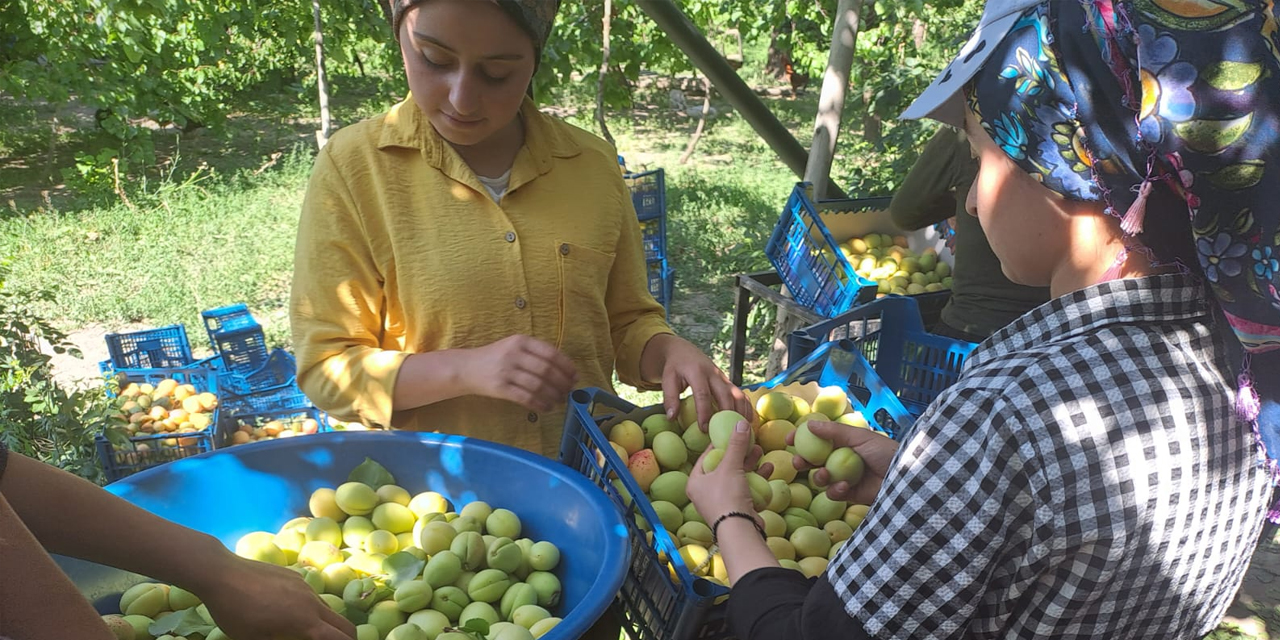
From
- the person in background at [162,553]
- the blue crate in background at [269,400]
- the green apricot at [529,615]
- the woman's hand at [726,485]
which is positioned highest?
the person in background at [162,553]

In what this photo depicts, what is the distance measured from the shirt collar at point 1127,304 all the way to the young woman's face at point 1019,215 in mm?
61

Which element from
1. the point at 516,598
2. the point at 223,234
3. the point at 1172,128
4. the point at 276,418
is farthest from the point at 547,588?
the point at 223,234

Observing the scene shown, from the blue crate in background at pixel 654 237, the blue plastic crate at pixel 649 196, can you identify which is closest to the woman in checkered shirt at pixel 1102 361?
the blue plastic crate at pixel 649 196

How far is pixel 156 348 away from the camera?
4.66m

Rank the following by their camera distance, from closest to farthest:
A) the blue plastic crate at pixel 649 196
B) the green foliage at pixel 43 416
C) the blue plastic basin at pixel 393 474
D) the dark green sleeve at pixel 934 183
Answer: the blue plastic basin at pixel 393 474 < the dark green sleeve at pixel 934 183 < the green foliage at pixel 43 416 < the blue plastic crate at pixel 649 196

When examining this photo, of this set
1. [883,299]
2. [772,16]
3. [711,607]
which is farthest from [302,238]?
[772,16]

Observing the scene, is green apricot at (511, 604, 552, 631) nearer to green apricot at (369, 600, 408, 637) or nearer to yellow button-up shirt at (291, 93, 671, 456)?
green apricot at (369, 600, 408, 637)

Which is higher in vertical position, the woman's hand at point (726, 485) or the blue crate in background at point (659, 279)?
the woman's hand at point (726, 485)

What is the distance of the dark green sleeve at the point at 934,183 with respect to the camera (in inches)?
119

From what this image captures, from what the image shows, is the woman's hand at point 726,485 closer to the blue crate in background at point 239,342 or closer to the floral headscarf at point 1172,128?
the floral headscarf at point 1172,128

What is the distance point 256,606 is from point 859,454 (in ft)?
3.38

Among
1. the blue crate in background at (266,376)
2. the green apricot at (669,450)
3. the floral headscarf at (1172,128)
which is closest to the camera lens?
the floral headscarf at (1172,128)

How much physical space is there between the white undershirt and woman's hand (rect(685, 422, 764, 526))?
647 mm

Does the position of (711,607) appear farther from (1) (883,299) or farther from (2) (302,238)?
(1) (883,299)
